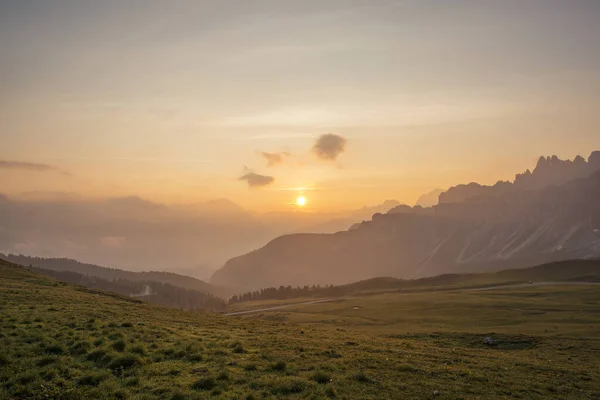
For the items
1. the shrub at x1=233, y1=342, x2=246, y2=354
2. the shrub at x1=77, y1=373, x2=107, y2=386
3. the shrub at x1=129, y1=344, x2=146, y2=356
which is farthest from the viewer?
the shrub at x1=233, y1=342, x2=246, y2=354

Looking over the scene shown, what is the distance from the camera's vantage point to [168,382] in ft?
78.7

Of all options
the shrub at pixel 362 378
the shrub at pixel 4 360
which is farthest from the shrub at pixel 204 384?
the shrub at pixel 4 360

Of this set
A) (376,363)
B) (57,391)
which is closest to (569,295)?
(376,363)

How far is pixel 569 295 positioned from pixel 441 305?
142 feet

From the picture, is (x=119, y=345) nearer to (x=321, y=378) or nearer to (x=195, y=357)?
(x=195, y=357)

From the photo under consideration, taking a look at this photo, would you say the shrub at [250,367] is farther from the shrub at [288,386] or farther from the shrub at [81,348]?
the shrub at [81,348]

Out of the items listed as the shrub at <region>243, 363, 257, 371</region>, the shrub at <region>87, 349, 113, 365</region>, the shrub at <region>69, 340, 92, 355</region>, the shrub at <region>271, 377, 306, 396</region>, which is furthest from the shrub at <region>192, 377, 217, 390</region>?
the shrub at <region>69, 340, 92, 355</region>

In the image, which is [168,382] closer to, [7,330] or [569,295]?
[7,330]

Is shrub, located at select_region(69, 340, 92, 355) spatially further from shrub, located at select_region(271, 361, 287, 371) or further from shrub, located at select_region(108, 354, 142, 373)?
shrub, located at select_region(271, 361, 287, 371)

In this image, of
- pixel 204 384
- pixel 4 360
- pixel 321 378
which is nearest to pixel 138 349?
pixel 4 360

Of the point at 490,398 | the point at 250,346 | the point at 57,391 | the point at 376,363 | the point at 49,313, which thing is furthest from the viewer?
the point at 49,313

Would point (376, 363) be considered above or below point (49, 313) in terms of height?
below

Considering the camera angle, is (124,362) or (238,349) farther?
(238,349)

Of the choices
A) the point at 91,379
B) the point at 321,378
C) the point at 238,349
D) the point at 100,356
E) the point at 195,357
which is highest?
the point at 100,356
